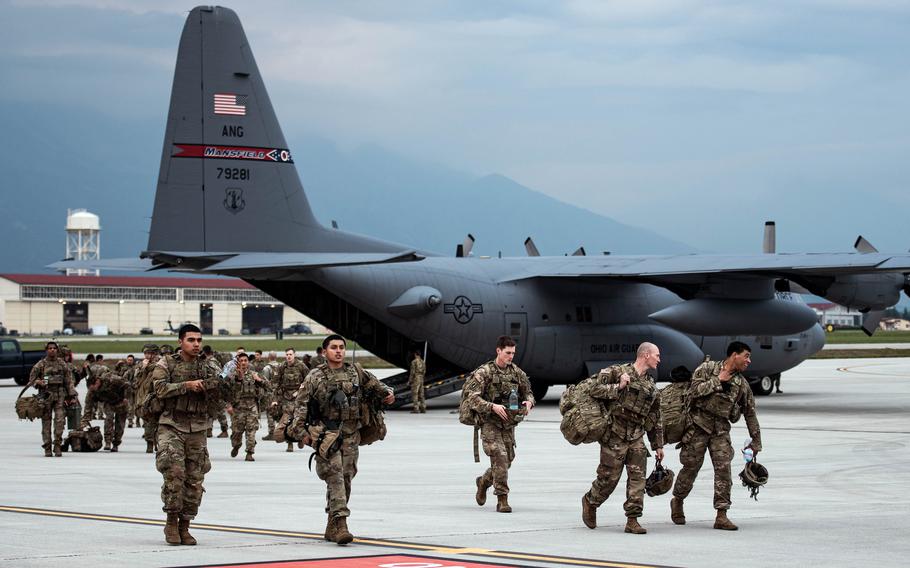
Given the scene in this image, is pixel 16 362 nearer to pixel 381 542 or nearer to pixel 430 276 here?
pixel 430 276

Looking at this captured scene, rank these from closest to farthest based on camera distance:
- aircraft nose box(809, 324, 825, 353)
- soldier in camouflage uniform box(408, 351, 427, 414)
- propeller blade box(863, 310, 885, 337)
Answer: soldier in camouflage uniform box(408, 351, 427, 414) < propeller blade box(863, 310, 885, 337) < aircraft nose box(809, 324, 825, 353)

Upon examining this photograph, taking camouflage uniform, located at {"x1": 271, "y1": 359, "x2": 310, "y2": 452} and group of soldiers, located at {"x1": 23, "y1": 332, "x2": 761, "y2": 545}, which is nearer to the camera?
group of soldiers, located at {"x1": 23, "y1": 332, "x2": 761, "y2": 545}

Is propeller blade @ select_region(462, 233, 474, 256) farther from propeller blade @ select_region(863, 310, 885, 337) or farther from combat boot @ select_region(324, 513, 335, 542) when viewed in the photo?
combat boot @ select_region(324, 513, 335, 542)

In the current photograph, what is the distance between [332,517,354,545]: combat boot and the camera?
10.8m

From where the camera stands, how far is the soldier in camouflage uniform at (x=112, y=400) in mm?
21375

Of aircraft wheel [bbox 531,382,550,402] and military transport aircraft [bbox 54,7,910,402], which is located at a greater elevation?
military transport aircraft [bbox 54,7,910,402]

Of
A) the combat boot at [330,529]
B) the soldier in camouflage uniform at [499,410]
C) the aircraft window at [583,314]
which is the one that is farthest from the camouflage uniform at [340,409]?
the aircraft window at [583,314]

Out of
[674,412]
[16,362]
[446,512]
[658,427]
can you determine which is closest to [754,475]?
[674,412]

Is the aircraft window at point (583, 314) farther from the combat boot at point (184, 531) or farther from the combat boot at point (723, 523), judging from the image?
the combat boot at point (184, 531)

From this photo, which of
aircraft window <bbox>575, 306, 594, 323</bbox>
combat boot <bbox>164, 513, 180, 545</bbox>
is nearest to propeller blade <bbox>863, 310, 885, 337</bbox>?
aircraft window <bbox>575, 306, 594, 323</bbox>

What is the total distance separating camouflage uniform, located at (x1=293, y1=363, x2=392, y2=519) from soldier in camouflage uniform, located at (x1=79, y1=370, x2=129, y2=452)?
1078cm

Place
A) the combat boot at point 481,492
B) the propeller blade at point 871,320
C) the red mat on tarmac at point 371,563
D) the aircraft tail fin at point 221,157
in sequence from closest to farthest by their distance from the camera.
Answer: the red mat on tarmac at point 371,563 < the combat boot at point 481,492 < the aircraft tail fin at point 221,157 < the propeller blade at point 871,320

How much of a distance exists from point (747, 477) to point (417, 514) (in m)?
3.32

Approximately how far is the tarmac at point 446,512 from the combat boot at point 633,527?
3.6 inches
